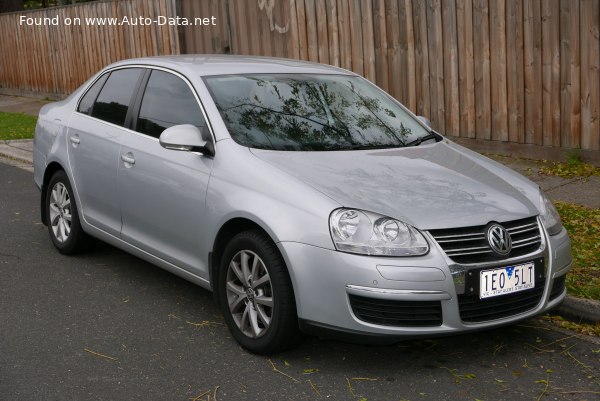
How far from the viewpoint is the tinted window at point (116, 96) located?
21.5 feet

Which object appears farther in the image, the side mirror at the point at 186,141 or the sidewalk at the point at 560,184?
the sidewalk at the point at 560,184

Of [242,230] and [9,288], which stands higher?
[242,230]

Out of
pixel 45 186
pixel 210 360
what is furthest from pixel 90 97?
pixel 210 360

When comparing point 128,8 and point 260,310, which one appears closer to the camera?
point 260,310

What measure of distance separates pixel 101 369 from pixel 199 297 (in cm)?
136

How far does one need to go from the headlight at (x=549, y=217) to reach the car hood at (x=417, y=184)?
2.2 inches

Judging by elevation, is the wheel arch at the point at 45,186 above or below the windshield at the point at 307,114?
below

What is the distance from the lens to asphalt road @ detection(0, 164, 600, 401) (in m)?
4.65

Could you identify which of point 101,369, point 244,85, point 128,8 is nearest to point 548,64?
point 244,85

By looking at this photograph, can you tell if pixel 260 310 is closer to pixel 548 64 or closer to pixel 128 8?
pixel 548 64

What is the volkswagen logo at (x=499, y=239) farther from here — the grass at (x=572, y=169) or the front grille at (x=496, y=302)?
the grass at (x=572, y=169)

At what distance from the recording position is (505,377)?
4820mm

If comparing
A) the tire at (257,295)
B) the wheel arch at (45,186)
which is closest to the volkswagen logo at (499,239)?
the tire at (257,295)

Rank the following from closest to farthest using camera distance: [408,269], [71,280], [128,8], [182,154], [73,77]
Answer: [408,269]
[182,154]
[71,280]
[128,8]
[73,77]
